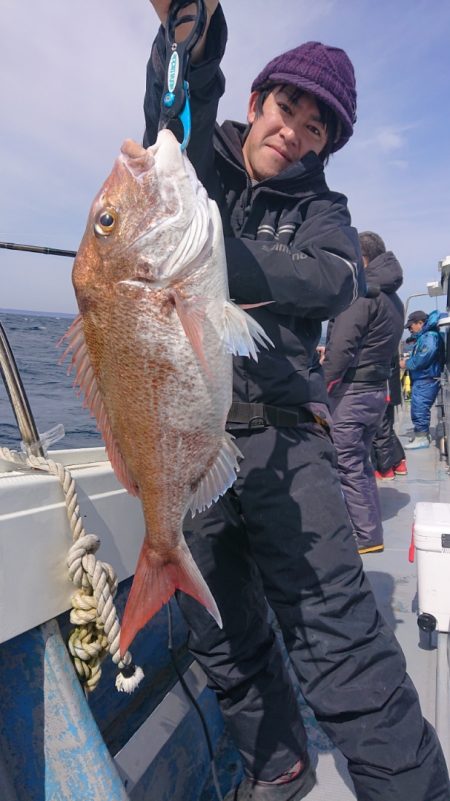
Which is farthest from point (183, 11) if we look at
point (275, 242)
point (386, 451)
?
point (386, 451)

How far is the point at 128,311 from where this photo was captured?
57.4 inches

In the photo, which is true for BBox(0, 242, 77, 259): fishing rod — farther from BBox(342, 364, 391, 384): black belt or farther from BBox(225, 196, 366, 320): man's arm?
Answer: BBox(342, 364, 391, 384): black belt

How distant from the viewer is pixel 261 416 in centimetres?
191

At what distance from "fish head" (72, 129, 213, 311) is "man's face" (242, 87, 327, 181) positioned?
698mm

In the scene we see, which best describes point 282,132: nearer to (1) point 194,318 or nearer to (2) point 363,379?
(1) point 194,318

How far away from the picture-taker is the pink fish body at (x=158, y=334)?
4.81 feet

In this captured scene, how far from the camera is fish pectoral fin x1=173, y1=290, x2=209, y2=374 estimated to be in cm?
144

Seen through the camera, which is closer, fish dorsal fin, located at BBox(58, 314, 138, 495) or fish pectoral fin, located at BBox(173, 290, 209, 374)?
Answer: fish pectoral fin, located at BBox(173, 290, 209, 374)

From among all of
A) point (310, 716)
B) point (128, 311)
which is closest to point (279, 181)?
point (128, 311)

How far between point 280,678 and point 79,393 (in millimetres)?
1396

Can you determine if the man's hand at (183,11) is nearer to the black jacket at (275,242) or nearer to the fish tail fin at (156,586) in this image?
the black jacket at (275,242)

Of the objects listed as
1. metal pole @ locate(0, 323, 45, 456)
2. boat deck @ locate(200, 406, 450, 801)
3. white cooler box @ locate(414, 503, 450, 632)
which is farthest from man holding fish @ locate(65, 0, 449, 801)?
A: white cooler box @ locate(414, 503, 450, 632)

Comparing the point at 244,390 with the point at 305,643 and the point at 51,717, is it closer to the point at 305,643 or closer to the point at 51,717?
the point at 305,643

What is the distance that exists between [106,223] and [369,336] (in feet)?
12.2
